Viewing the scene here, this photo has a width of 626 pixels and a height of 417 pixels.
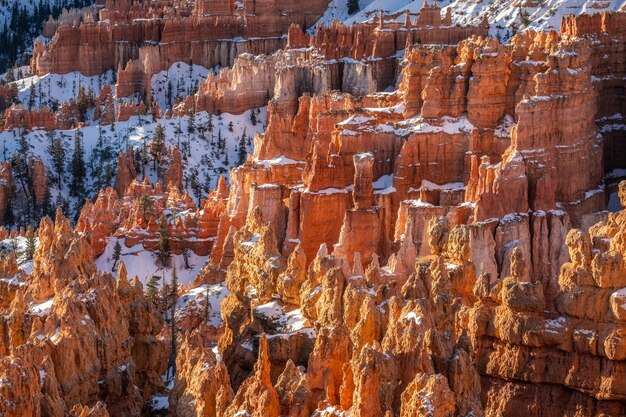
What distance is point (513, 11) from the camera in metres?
126

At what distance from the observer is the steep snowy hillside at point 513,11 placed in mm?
114812

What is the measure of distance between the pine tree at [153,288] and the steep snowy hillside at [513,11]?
135ft

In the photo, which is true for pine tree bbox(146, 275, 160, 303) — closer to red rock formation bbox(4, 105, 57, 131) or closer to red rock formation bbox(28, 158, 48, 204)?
red rock formation bbox(28, 158, 48, 204)

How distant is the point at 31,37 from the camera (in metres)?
190

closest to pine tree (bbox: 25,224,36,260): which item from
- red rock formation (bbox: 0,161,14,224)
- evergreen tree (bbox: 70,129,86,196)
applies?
red rock formation (bbox: 0,161,14,224)

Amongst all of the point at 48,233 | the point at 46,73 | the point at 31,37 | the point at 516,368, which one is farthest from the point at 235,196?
the point at 31,37

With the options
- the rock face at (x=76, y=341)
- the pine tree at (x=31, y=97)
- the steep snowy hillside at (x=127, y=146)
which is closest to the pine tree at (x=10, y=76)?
the pine tree at (x=31, y=97)

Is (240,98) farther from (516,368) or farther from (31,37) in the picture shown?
(516,368)

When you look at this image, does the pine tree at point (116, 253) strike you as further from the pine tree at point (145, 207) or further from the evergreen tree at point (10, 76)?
the evergreen tree at point (10, 76)

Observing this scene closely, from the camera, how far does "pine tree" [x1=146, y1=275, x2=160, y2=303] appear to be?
76506 mm

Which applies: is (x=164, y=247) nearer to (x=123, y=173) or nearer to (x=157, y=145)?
(x=123, y=173)

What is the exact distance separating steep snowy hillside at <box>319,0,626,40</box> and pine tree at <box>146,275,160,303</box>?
135 ft

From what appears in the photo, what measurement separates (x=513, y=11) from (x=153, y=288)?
56.7 meters

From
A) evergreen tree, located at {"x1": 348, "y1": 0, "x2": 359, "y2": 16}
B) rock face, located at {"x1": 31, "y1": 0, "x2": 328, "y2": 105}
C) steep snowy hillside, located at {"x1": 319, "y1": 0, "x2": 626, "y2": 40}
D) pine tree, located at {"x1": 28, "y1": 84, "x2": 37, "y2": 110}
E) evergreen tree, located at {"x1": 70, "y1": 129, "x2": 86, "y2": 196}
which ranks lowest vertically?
evergreen tree, located at {"x1": 70, "y1": 129, "x2": 86, "y2": 196}
